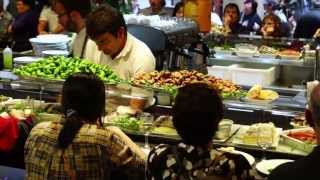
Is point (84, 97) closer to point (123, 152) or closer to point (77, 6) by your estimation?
point (123, 152)

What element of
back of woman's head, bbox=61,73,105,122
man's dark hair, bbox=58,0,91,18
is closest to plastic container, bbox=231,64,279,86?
man's dark hair, bbox=58,0,91,18

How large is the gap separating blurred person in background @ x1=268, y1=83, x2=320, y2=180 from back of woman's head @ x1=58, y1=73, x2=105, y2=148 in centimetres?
84

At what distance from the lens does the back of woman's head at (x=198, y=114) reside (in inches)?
85.5

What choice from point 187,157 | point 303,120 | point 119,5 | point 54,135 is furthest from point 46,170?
point 119,5

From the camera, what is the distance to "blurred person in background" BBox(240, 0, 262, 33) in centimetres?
793

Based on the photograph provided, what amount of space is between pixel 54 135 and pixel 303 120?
1.42 metres

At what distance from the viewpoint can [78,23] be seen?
4.50 meters

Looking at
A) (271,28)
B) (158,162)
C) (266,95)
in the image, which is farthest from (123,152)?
(271,28)

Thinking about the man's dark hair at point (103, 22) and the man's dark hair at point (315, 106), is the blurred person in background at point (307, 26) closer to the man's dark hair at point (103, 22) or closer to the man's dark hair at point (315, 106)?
the man's dark hair at point (103, 22)

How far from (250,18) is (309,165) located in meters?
6.35

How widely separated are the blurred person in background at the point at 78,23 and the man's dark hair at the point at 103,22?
1.63 feet

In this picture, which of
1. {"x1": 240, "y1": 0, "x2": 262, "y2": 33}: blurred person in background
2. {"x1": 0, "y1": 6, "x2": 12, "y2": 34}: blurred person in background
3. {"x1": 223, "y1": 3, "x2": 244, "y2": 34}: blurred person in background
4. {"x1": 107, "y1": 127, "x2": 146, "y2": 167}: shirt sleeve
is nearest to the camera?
{"x1": 107, "y1": 127, "x2": 146, "y2": 167}: shirt sleeve

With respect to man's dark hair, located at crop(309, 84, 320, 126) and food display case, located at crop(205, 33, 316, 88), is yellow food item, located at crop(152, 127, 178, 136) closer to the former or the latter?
man's dark hair, located at crop(309, 84, 320, 126)

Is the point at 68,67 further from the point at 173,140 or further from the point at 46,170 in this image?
the point at 46,170
